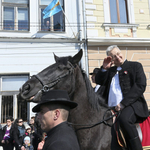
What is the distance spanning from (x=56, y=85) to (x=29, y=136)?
4.97 meters

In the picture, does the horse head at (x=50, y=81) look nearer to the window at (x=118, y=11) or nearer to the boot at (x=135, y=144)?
the boot at (x=135, y=144)

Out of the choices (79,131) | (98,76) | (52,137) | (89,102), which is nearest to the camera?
(52,137)

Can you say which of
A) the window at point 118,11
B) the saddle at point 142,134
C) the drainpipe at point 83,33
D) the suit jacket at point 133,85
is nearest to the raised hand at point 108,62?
the suit jacket at point 133,85

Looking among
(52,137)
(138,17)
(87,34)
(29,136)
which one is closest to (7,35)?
(87,34)

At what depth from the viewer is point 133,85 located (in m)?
3.03

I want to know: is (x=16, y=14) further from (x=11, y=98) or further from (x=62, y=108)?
(x=62, y=108)

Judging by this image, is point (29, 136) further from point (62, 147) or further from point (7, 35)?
point (62, 147)

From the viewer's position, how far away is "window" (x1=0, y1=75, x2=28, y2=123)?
8.90m

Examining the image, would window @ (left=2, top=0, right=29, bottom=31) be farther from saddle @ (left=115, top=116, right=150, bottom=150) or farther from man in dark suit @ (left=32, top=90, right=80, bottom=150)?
man in dark suit @ (left=32, top=90, right=80, bottom=150)

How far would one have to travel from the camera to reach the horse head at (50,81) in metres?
2.69

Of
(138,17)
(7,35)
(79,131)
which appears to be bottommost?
(79,131)

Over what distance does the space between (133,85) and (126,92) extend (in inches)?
6.7

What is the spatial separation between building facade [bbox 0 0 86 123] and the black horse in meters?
6.23

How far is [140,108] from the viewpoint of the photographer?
9.77ft
